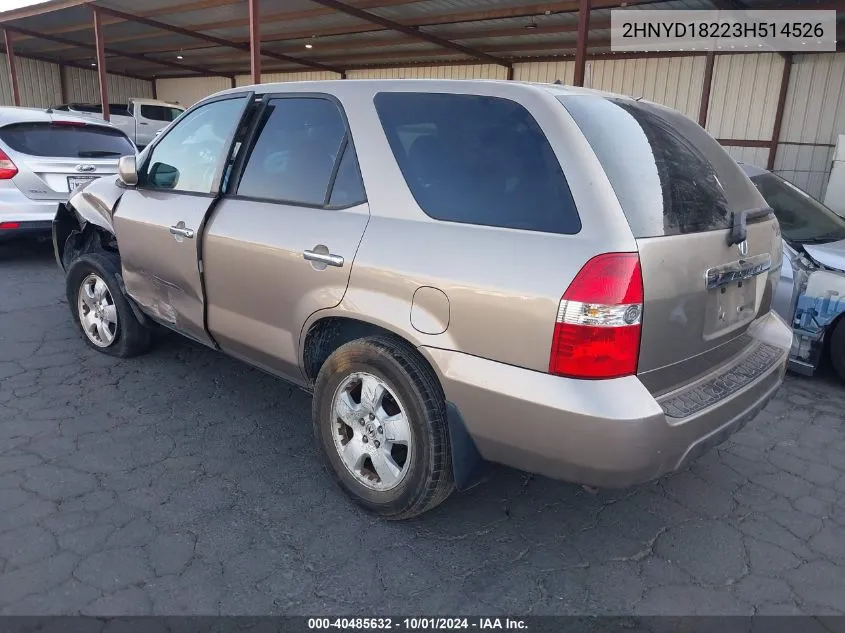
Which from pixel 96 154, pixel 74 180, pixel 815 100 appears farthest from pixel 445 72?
pixel 74 180

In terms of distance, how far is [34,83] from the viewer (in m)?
23.2

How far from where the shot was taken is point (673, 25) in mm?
10430

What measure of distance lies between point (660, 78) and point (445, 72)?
5830 mm

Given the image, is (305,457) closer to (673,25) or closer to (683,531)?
(683,531)

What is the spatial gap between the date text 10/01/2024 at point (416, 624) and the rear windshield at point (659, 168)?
1.42 m

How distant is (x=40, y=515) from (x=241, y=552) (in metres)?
0.93

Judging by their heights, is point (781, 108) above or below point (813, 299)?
above

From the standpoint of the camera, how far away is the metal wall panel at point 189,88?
2298 centimetres

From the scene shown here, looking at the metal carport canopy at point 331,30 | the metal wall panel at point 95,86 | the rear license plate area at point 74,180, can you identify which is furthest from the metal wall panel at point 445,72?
the metal wall panel at point 95,86

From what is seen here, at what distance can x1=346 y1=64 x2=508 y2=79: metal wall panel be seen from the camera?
15718 millimetres

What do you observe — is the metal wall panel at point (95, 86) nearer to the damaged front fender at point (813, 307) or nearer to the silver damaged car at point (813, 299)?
the silver damaged car at point (813, 299)

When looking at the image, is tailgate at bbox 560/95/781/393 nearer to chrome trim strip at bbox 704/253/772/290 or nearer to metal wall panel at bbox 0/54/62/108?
chrome trim strip at bbox 704/253/772/290

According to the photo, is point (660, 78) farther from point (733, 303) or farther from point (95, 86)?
point (95, 86)

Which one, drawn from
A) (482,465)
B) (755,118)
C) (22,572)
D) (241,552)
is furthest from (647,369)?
(755,118)
